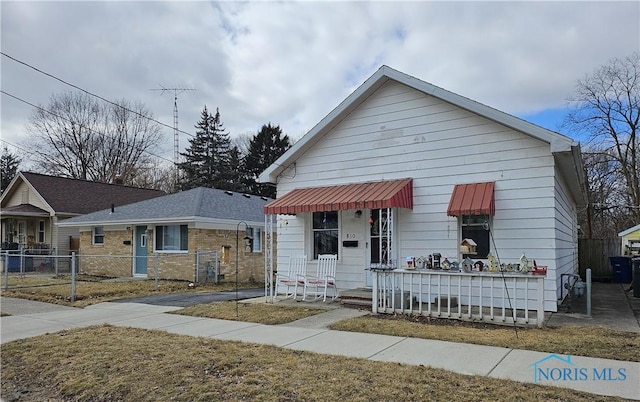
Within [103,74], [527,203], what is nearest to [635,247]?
[527,203]

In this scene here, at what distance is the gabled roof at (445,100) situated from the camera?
8258 mm

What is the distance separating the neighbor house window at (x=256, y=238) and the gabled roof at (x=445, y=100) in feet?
23.1

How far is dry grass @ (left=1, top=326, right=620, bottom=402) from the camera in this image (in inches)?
166

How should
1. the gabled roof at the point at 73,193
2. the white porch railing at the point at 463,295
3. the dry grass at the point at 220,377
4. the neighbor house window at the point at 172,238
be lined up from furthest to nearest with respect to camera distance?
the gabled roof at the point at 73,193
the neighbor house window at the point at 172,238
the white porch railing at the point at 463,295
the dry grass at the point at 220,377

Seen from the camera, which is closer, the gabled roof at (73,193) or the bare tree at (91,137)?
the gabled roof at (73,193)

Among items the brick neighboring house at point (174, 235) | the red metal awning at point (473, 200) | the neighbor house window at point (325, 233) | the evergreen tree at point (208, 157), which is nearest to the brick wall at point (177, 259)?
the brick neighboring house at point (174, 235)

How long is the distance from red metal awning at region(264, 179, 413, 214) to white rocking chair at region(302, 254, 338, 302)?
149 cm

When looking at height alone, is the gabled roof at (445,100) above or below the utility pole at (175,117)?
below

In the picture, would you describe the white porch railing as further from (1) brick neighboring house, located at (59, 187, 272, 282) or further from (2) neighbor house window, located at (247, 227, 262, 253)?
(2) neighbor house window, located at (247, 227, 262, 253)

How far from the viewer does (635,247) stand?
2000 cm

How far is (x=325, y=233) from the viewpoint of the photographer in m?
11.5

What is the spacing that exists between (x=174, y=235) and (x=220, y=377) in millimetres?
13453

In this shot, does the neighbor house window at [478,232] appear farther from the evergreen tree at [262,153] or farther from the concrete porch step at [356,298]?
the evergreen tree at [262,153]

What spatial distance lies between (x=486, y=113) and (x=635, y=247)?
1595 centimetres
